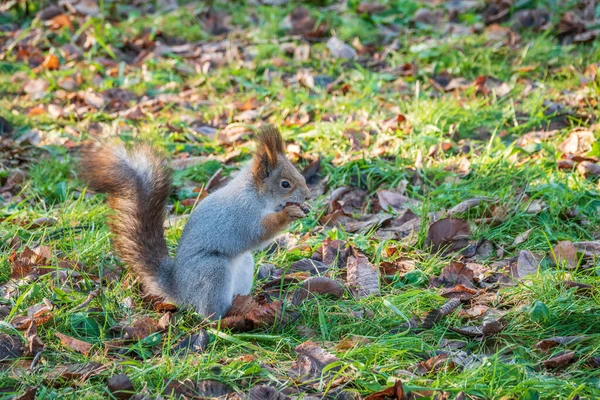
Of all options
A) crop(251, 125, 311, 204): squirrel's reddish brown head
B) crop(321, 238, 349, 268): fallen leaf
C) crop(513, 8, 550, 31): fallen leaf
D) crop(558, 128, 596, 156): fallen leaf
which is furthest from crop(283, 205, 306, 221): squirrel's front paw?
crop(513, 8, 550, 31): fallen leaf

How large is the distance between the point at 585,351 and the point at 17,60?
4.30 m

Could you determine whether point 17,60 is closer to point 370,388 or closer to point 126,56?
point 126,56

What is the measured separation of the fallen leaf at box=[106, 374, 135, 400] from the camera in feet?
6.18

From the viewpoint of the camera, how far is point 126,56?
210 inches

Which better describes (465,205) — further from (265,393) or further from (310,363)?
(265,393)

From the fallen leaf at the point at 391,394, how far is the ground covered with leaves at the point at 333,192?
11 mm

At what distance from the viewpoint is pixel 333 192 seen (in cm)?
329

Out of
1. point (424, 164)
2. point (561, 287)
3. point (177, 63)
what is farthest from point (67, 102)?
point (561, 287)

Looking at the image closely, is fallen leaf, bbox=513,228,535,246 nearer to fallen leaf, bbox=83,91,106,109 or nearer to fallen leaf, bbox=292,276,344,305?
fallen leaf, bbox=292,276,344,305

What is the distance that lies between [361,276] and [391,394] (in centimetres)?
76

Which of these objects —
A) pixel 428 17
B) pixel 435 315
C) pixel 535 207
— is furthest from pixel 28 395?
pixel 428 17

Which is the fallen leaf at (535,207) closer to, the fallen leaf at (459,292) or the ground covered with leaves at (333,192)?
the ground covered with leaves at (333,192)

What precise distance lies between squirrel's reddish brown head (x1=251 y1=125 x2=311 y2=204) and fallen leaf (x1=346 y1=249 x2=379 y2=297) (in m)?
0.30

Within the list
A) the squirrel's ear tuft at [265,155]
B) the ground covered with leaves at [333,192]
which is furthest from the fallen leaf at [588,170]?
the squirrel's ear tuft at [265,155]
